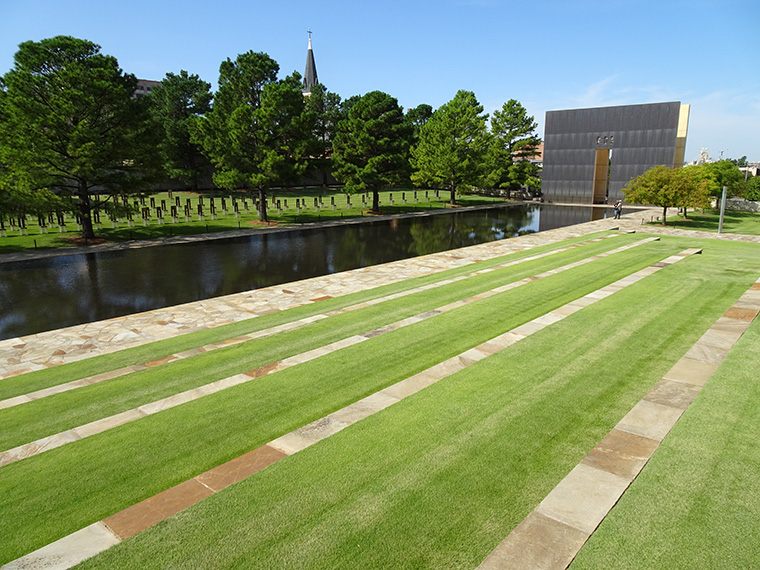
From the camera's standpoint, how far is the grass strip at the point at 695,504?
3.65 meters

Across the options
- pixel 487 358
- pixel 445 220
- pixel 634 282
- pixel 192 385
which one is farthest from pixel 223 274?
pixel 445 220

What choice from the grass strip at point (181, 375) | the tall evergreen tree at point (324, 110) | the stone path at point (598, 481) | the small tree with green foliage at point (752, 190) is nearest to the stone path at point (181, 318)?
the grass strip at point (181, 375)

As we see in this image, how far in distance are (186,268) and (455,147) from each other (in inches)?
1411

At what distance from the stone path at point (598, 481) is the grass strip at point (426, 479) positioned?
0.14m

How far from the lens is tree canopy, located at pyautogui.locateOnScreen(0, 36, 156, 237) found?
72.8ft

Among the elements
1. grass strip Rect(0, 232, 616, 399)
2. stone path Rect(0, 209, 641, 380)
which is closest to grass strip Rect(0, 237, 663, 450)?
grass strip Rect(0, 232, 616, 399)

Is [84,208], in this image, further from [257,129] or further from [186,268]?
[257,129]

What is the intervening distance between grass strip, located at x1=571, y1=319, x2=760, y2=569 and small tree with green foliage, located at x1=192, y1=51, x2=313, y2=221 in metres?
29.1

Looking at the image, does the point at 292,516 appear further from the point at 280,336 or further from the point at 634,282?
the point at 634,282

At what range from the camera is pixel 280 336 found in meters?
9.96

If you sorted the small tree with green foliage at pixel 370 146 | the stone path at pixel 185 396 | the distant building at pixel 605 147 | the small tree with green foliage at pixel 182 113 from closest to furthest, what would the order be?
the stone path at pixel 185 396 → the small tree with green foliage at pixel 370 146 → the distant building at pixel 605 147 → the small tree with green foliage at pixel 182 113

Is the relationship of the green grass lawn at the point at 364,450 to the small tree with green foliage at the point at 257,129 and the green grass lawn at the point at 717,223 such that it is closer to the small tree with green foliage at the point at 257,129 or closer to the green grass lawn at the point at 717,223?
the small tree with green foliage at the point at 257,129

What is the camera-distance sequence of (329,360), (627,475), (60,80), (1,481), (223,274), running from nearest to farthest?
(627,475), (1,481), (329,360), (223,274), (60,80)

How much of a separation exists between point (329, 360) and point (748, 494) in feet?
19.3
